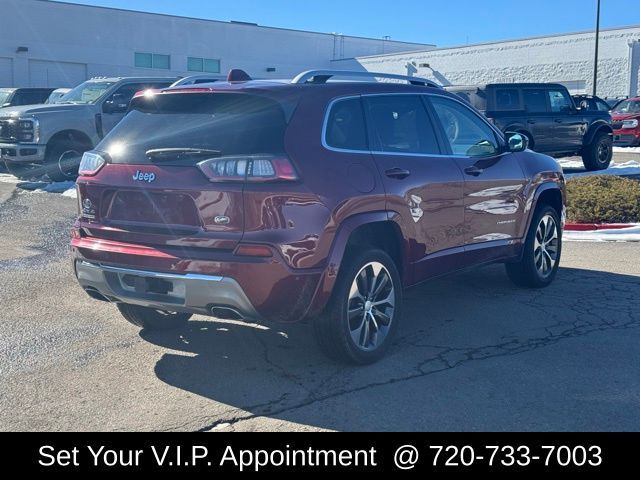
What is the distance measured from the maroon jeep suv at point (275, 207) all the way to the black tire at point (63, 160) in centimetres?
1024

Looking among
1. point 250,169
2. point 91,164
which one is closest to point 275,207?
point 250,169

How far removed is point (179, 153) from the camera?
5000 millimetres

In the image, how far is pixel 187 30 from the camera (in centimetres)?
4500

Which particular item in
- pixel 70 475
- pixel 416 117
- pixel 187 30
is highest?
pixel 187 30

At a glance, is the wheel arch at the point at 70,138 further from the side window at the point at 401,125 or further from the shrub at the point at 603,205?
the side window at the point at 401,125

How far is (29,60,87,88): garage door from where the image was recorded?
39.1 meters

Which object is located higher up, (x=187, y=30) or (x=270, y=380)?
(x=187, y=30)

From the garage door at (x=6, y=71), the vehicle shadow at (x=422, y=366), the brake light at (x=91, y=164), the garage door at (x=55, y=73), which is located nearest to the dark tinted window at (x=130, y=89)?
the vehicle shadow at (x=422, y=366)

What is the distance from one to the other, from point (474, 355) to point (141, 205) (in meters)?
2.44

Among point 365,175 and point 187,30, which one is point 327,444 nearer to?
point 365,175

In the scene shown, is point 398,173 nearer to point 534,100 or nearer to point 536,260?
point 536,260

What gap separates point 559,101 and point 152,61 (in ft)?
96.3

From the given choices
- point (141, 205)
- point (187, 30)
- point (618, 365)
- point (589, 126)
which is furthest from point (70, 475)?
point (187, 30)

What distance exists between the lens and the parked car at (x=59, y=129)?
50.0 ft
